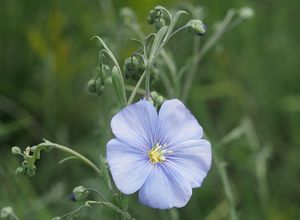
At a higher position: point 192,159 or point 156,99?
point 156,99

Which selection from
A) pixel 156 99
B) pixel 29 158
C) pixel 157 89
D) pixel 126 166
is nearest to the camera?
pixel 126 166

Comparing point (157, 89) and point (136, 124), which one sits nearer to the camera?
point (136, 124)

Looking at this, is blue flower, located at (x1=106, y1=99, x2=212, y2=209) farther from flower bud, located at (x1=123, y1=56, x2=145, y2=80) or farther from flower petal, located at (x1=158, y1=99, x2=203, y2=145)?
flower bud, located at (x1=123, y1=56, x2=145, y2=80)

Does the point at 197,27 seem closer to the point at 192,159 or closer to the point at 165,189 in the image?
the point at 192,159

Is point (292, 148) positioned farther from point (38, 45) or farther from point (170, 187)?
point (170, 187)

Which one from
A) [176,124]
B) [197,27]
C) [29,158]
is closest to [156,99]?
[176,124]

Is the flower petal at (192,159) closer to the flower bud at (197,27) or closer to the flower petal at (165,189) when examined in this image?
the flower petal at (165,189)
